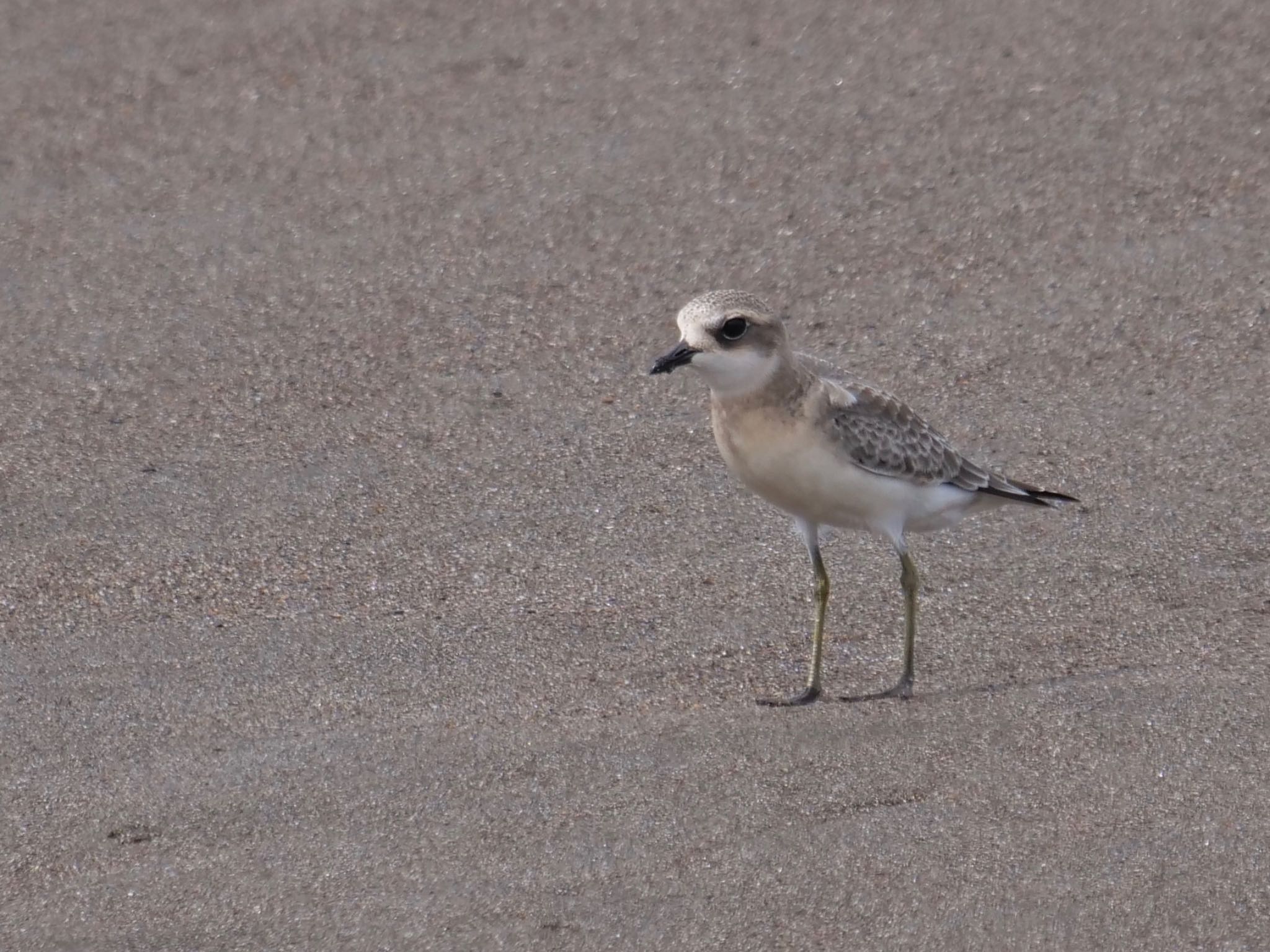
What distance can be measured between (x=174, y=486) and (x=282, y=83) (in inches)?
162

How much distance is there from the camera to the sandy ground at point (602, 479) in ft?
16.4

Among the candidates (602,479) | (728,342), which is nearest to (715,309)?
(728,342)

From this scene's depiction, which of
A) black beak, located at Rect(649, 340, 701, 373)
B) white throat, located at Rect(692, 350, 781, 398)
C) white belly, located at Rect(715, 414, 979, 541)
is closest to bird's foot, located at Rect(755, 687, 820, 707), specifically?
white belly, located at Rect(715, 414, 979, 541)

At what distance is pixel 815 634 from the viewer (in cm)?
611

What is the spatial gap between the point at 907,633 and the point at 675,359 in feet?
3.95

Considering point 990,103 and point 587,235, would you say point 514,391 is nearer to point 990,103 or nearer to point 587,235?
point 587,235

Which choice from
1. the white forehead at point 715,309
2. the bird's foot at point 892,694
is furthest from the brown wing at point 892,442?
the bird's foot at point 892,694

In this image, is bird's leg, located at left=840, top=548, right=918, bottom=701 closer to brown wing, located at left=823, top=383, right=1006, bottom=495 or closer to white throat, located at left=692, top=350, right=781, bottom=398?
brown wing, located at left=823, top=383, right=1006, bottom=495

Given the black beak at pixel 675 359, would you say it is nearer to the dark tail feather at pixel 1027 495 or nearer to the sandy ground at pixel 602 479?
the sandy ground at pixel 602 479

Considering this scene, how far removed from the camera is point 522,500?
7.36m

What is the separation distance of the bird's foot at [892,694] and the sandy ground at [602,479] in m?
0.07

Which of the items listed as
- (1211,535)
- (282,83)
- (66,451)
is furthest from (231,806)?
(282,83)

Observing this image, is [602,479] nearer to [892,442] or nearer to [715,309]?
[892,442]

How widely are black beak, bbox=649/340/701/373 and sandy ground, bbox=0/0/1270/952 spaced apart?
→ 105cm
